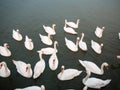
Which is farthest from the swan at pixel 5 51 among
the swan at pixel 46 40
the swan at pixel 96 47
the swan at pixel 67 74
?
the swan at pixel 96 47

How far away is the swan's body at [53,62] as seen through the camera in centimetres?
275

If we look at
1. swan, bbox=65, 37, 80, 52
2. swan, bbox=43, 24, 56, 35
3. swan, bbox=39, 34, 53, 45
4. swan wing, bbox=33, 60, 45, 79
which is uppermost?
swan, bbox=43, 24, 56, 35

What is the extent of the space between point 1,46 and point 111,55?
4.82 ft

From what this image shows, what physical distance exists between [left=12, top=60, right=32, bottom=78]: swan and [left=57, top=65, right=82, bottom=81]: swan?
35 cm

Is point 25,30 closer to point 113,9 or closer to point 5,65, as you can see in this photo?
point 5,65

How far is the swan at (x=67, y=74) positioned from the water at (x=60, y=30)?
0.17 feet

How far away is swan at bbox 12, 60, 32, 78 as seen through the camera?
259cm

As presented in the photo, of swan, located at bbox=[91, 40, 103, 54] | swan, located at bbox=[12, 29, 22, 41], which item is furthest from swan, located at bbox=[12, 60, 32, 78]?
swan, located at bbox=[91, 40, 103, 54]

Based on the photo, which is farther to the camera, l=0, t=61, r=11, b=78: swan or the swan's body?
the swan's body

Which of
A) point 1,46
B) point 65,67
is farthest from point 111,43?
point 1,46

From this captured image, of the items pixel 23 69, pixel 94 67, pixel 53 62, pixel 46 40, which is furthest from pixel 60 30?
pixel 23 69

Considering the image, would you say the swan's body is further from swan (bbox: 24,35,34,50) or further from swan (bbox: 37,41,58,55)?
swan (bbox: 24,35,34,50)

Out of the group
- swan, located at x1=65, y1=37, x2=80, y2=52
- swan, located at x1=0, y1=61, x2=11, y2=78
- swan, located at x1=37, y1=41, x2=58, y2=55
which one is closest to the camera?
swan, located at x1=0, y1=61, x2=11, y2=78

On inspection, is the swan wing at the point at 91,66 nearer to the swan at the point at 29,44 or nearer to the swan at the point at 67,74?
the swan at the point at 67,74
